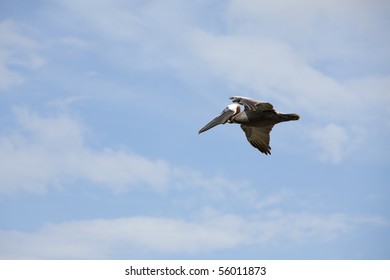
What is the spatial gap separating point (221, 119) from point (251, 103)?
1.63 metres

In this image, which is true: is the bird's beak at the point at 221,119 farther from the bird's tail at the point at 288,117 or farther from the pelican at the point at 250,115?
the bird's tail at the point at 288,117

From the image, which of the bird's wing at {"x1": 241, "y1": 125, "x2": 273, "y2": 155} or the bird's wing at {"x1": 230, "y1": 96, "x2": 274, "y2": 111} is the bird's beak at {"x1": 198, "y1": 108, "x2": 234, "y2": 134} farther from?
the bird's wing at {"x1": 241, "y1": 125, "x2": 273, "y2": 155}

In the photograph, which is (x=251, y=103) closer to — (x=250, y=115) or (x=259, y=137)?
(x=250, y=115)

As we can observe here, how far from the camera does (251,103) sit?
78.3 ft

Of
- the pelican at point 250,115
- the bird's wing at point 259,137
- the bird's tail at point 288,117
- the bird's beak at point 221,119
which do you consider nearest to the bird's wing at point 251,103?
the pelican at point 250,115

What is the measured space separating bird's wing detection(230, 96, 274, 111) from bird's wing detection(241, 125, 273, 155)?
12.2 feet

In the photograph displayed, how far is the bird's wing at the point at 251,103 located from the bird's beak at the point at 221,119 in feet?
3.37

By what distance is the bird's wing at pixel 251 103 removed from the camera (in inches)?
933
